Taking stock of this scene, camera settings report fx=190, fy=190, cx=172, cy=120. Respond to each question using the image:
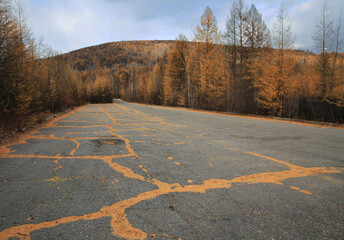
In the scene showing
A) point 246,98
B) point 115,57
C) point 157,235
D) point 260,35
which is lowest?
point 157,235

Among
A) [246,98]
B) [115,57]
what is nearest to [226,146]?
[246,98]

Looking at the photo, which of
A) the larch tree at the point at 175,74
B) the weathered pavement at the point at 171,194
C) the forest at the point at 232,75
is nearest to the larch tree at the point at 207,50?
the forest at the point at 232,75

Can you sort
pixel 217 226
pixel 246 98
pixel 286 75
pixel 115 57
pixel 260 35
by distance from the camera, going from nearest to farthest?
pixel 217 226, pixel 286 75, pixel 246 98, pixel 260 35, pixel 115 57

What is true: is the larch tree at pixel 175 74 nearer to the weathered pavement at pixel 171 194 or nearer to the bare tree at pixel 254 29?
the bare tree at pixel 254 29

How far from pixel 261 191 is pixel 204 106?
22.2 m

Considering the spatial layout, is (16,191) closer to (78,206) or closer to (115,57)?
(78,206)

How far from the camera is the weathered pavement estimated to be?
78.2 inches

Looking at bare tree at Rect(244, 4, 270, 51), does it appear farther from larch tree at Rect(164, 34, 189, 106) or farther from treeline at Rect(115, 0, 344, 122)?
larch tree at Rect(164, 34, 189, 106)

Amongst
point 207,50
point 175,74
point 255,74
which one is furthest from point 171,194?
point 175,74

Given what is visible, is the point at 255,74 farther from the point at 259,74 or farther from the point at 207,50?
the point at 207,50

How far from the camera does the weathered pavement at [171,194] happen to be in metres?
1.99

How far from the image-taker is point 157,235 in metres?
1.90

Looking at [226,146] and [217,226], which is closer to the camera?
[217,226]

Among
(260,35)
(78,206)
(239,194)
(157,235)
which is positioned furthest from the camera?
(260,35)
